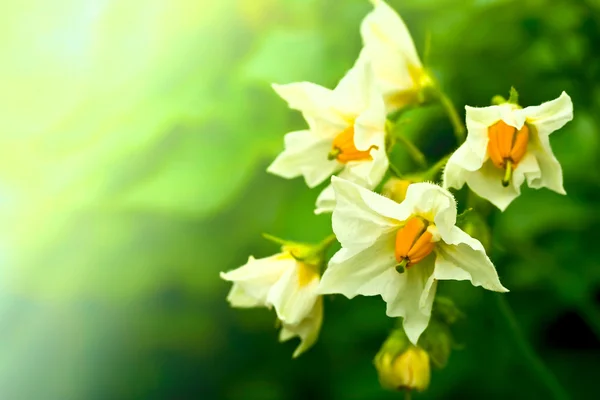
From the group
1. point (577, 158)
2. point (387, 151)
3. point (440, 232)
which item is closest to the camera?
point (440, 232)

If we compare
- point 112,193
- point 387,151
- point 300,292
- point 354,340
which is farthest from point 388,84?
point 112,193

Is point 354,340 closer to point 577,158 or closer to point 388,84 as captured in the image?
point 577,158

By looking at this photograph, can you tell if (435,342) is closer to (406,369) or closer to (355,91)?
(406,369)

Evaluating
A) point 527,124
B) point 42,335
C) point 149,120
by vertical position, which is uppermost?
point 527,124

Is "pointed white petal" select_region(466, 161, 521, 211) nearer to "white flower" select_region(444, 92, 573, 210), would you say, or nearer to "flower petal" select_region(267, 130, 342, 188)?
"white flower" select_region(444, 92, 573, 210)

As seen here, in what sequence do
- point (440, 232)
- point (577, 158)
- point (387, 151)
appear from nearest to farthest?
point (440, 232) → point (387, 151) → point (577, 158)

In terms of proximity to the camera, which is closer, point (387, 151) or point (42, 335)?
point (387, 151)
